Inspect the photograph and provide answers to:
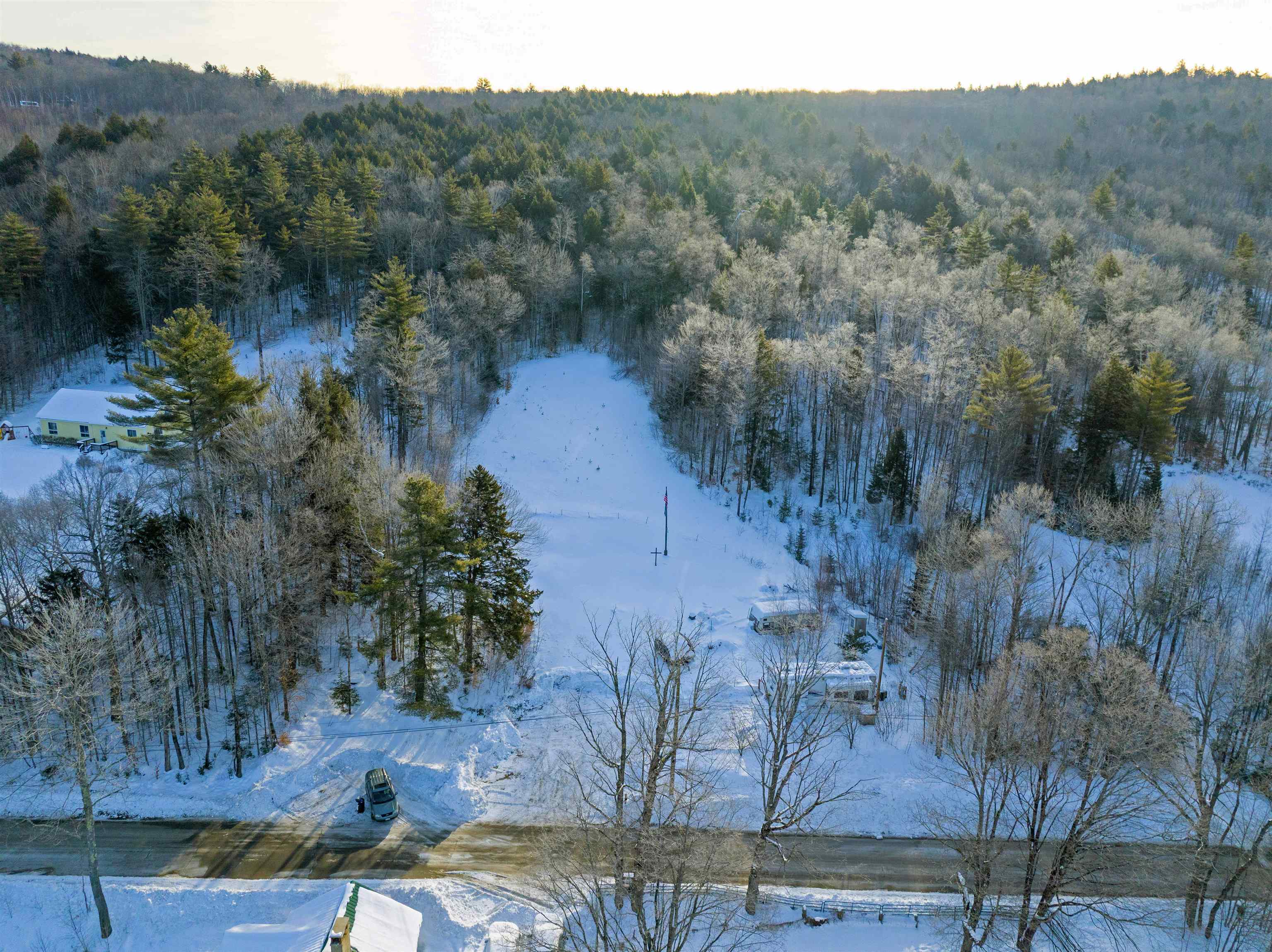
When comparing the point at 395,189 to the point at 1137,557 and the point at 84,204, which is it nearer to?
the point at 84,204

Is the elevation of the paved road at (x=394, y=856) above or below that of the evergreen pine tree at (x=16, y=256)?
below

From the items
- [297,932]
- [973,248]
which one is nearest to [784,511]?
[973,248]

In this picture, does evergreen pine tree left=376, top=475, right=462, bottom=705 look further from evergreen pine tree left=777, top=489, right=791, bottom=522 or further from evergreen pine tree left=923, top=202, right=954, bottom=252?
evergreen pine tree left=923, top=202, right=954, bottom=252

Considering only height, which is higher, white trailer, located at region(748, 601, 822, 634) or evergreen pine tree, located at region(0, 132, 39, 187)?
evergreen pine tree, located at region(0, 132, 39, 187)

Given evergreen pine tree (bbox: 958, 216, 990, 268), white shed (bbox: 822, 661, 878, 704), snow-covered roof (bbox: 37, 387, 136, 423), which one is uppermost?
evergreen pine tree (bbox: 958, 216, 990, 268)

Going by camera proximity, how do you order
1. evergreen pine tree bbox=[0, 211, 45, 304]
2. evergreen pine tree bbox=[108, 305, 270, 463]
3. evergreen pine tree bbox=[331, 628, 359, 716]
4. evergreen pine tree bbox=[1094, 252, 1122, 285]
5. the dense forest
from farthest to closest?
evergreen pine tree bbox=[1094, 252, 1122, 285], evergreen pine tree bbox=[0, 211, 45, 304], evergreen pine tree bbox=[108, 305, 270, 463], evergreen pine tree bbox=[331, 628, 359, 716], the dense forest

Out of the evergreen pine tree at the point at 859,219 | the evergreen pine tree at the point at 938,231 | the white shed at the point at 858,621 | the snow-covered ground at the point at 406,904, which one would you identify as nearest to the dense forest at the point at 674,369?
the evergreen pine tree at the point at 938,231

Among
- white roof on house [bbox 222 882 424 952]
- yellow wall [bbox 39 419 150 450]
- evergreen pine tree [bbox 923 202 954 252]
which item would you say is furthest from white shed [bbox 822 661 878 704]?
evergreen pine tree [bbox 923 202 954 252]

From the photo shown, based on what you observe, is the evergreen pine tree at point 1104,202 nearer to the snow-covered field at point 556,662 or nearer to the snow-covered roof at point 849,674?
the snow-covered field at point 556,662
